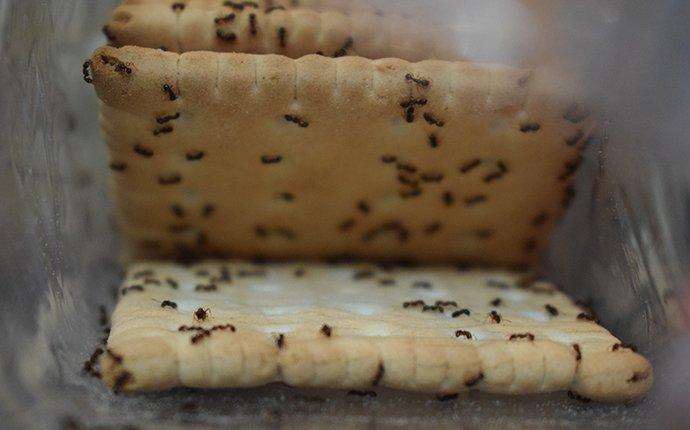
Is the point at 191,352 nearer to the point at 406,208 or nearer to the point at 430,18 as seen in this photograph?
the point at 406,208

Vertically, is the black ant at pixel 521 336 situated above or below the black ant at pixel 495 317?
above

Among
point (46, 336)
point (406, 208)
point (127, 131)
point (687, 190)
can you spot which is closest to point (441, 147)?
point (406, 208)

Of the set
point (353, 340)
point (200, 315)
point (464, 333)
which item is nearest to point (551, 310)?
point (464, 333)

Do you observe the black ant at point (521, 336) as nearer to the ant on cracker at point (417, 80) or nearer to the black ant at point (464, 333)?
the black ant at point (464, 333)

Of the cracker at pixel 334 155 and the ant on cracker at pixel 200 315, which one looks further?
the cracker at pixel 334 155

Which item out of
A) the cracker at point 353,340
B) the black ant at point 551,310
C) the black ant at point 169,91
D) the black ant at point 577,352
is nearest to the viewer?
the cracker at point 353,340

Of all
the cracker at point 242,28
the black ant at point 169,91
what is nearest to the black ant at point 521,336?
the cracker at point 242,28

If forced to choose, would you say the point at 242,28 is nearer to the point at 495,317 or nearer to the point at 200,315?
the point at 200,315

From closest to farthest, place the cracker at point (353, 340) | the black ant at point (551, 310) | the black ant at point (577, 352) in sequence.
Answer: the cracker at point (353, 340)
the black ant at point (577, 352)
the black ant at point (551, 310)
